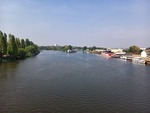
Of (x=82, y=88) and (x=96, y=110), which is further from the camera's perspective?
(x=82, y=88)

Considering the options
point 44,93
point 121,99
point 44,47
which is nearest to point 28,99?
point 44,93

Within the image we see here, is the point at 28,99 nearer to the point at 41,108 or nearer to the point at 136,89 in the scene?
the point at 41,108

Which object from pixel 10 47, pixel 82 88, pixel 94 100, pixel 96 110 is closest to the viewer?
pixel 96 110

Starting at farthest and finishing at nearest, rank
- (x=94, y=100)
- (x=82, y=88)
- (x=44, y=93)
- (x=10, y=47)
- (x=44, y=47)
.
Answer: (x=44, y=47), (x=10, y=47), (x=82, y=88), (x=44, y=93), (x=94, y=100)

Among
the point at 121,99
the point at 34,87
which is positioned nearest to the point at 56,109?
the point at 121,99

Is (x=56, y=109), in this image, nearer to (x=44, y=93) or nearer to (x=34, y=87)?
(x=44, y=93)

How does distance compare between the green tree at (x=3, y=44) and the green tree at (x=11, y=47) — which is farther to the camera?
the green tree at (x=11, y=47)

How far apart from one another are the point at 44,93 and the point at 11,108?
3.33 meters

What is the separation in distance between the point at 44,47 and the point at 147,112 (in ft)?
613

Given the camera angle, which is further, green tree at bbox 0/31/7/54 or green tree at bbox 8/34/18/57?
green tree at bbox 8/34/18/57

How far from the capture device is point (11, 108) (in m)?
11.1

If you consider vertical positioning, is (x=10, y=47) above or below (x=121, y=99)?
above

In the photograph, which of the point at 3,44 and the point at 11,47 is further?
the point at 11,47

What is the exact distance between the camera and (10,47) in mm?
41781
